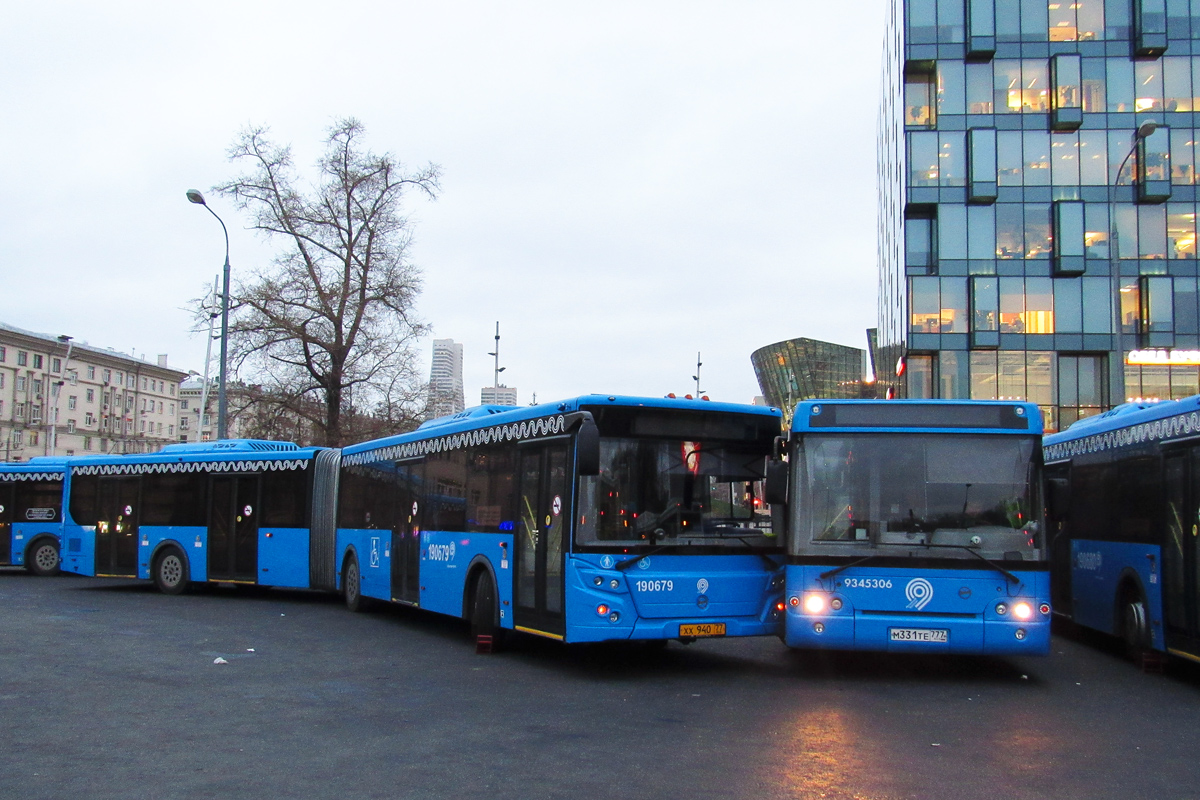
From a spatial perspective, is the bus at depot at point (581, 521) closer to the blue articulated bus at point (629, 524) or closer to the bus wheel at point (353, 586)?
the blue articulated bus at point (629, 524)

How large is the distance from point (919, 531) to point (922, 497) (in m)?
0.33

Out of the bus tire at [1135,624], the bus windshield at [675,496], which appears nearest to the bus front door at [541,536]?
the bus windshield at [675,496]

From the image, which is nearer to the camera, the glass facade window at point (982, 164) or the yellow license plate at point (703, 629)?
the yellow license plate at point (703, 629)

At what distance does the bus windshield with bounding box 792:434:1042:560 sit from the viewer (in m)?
10.8

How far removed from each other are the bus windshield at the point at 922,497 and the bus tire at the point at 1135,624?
203cm

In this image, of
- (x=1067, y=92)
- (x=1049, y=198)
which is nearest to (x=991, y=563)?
(x=1049, y=198)

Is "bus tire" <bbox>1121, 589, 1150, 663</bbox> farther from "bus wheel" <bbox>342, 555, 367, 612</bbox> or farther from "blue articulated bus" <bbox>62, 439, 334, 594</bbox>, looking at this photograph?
"blue articulated bus" <bbox>62, 439, 334, 594</bbox>

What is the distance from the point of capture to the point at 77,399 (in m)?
101

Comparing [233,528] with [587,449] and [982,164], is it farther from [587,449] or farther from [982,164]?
[982,164]

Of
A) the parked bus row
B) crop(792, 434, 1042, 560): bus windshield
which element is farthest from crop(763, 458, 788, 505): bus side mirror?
crop(792, 434, 1042, 560): bus windshield

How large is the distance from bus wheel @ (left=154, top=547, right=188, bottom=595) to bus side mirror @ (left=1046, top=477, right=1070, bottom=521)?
16708mm

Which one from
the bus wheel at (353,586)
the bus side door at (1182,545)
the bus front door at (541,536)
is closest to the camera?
the bus side door at (1182,545)

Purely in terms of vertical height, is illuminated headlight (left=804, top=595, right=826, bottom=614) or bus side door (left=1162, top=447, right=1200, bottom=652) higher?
bus side door (left=1162, top=447, right=1200, bottom=652)

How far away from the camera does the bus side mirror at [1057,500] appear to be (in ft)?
36.1
